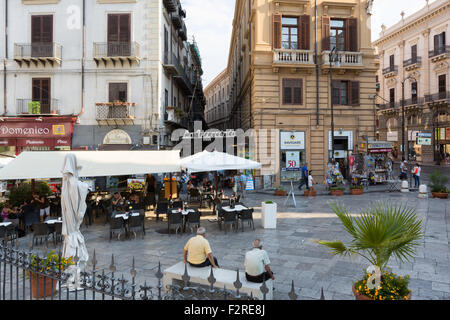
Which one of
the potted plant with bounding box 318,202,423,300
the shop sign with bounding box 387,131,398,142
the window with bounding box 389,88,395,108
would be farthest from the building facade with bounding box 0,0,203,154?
the shop sign with bounding box 387,131,398,142

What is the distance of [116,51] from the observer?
64.7 ft

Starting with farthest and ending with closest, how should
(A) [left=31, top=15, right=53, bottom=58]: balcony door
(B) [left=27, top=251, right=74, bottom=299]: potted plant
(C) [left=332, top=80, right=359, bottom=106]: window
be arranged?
1. (C) [left=332, top=80, right=359, bottom=106]: window
2. (A) [left=31, top=15, right=53, bottom=58]: balcony door
3. (B) [left=27, top=251, right=74, bottom=299]: potted plant

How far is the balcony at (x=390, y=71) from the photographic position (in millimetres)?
43844

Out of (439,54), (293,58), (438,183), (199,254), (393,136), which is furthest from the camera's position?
(393,136)

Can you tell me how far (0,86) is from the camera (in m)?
20.1

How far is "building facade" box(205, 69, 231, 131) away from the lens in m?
51.7

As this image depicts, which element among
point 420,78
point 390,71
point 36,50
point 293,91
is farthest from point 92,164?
point 390,71

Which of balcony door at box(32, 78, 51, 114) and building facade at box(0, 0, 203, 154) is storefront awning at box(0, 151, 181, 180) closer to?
building facade at box(0, 0, 203, 154)

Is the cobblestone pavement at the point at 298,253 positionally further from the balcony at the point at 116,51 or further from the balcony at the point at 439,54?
the balcony at the point at 439,54

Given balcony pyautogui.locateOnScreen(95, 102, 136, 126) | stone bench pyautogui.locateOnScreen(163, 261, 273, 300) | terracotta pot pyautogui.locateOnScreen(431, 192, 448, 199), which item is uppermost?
balcony pyautogui.locateOnScreen(95, 102, 136, 126)

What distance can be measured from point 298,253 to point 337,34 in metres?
19.9

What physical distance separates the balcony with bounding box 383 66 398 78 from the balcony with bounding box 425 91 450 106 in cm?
725

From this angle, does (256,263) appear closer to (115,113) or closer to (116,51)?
(115,113)
